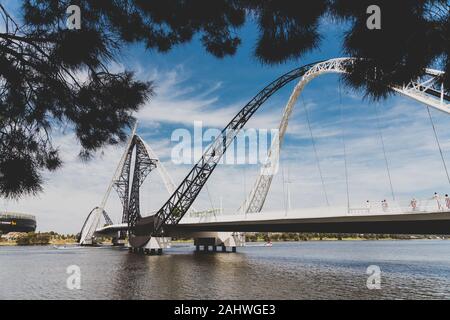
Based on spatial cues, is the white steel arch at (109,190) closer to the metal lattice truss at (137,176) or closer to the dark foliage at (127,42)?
the metal lattice truss at (137,176)

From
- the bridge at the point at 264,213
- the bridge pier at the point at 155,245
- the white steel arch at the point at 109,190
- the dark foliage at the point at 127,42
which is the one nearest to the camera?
the dark foliage at the point at 127,42

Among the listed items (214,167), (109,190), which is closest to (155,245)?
(214,167)

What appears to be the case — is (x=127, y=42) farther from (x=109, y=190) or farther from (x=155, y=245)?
(x=109, y=190)

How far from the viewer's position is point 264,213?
221ft

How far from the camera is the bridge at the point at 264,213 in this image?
41688mm

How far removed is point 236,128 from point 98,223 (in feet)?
392

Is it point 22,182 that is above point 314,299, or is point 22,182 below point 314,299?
above

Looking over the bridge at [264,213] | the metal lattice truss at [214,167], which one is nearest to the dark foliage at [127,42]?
the bridge at [264,213]

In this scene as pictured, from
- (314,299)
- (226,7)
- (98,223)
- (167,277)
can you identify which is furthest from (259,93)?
(98,223)

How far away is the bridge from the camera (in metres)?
41.7

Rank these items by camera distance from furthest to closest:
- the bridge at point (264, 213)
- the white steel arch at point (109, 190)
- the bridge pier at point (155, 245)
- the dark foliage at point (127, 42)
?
the white steel arch at point (109, 190), the bridge pier at point (155, 245), the bridge at point (264, 213), the dark foliage at point (127, 42)

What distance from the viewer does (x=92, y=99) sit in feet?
36.9

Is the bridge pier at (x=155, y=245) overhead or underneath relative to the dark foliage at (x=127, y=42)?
underneath
